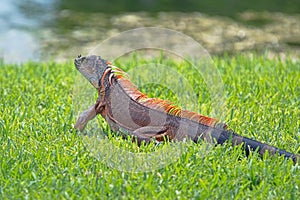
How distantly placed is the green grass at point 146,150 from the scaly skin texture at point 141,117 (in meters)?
0.07

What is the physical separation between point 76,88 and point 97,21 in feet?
13.3

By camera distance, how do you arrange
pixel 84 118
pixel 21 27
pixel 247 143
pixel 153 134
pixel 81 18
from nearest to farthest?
pixel 247 143, pixel 153 134, pixel 84 118, pixel 21 27, pixel 81 18

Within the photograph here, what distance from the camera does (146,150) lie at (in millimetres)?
3859

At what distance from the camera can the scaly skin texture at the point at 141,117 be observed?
153 inches

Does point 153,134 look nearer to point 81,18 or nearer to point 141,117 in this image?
point 141,117

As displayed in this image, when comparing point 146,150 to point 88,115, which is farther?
point 88,115

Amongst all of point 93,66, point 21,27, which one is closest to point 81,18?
point 21,27

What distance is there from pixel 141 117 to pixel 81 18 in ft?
16.8

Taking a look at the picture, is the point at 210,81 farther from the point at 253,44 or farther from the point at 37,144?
the point at 253,44

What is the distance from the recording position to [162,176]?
3531mm

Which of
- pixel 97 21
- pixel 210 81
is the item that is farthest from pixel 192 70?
pixel 97 21

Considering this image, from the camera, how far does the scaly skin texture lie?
12.8ft

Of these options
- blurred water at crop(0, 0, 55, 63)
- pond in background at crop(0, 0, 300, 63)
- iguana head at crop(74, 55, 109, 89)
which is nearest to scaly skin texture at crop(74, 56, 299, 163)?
iguana head at crop(74, 55, 109, 89)

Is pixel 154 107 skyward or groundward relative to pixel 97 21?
skyward
